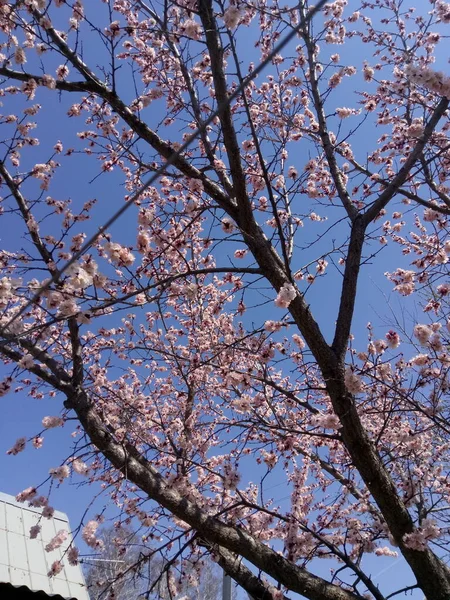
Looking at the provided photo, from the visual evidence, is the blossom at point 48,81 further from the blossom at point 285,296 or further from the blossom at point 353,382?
the blossom at point 353,382

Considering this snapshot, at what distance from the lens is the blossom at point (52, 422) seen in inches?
158

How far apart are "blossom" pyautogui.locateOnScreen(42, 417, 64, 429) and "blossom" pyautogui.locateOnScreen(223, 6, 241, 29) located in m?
3.28

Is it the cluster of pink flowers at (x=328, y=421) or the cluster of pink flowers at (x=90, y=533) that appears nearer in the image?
the cluster of pink flowers at (x=328, y=421)

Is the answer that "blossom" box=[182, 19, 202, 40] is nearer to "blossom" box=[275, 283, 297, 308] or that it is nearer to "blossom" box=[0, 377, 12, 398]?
"blossom" box=[275, 283, 297, 308]

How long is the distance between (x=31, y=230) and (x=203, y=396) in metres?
3.71

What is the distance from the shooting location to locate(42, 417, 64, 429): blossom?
13.1 feet

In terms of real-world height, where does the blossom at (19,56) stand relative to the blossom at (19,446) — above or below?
above

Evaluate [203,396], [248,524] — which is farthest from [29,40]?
[248,524]

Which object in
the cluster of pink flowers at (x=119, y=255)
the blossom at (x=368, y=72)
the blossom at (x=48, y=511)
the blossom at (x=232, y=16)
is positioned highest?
the blossom at (x=368, y=72)

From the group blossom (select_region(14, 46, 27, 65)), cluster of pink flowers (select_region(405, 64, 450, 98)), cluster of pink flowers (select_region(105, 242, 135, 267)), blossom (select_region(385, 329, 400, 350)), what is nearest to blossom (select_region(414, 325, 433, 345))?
blossom (select_region(385, 329, 400, 350))

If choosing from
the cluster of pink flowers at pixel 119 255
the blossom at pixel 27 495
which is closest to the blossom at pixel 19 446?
the blossom at pixel 27 495

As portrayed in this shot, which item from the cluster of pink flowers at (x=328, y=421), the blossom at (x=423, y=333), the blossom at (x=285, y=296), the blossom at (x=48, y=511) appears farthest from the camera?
the blossom at (x=48, y=511)

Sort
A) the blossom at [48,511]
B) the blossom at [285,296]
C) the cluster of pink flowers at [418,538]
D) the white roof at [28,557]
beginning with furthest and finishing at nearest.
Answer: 1. the white roof at [28,557]
2. the blossom at [48,511]
3. the blossom at [285,296]
4. the cluster of pink flowers at [418,538]

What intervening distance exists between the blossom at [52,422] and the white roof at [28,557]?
167cm
